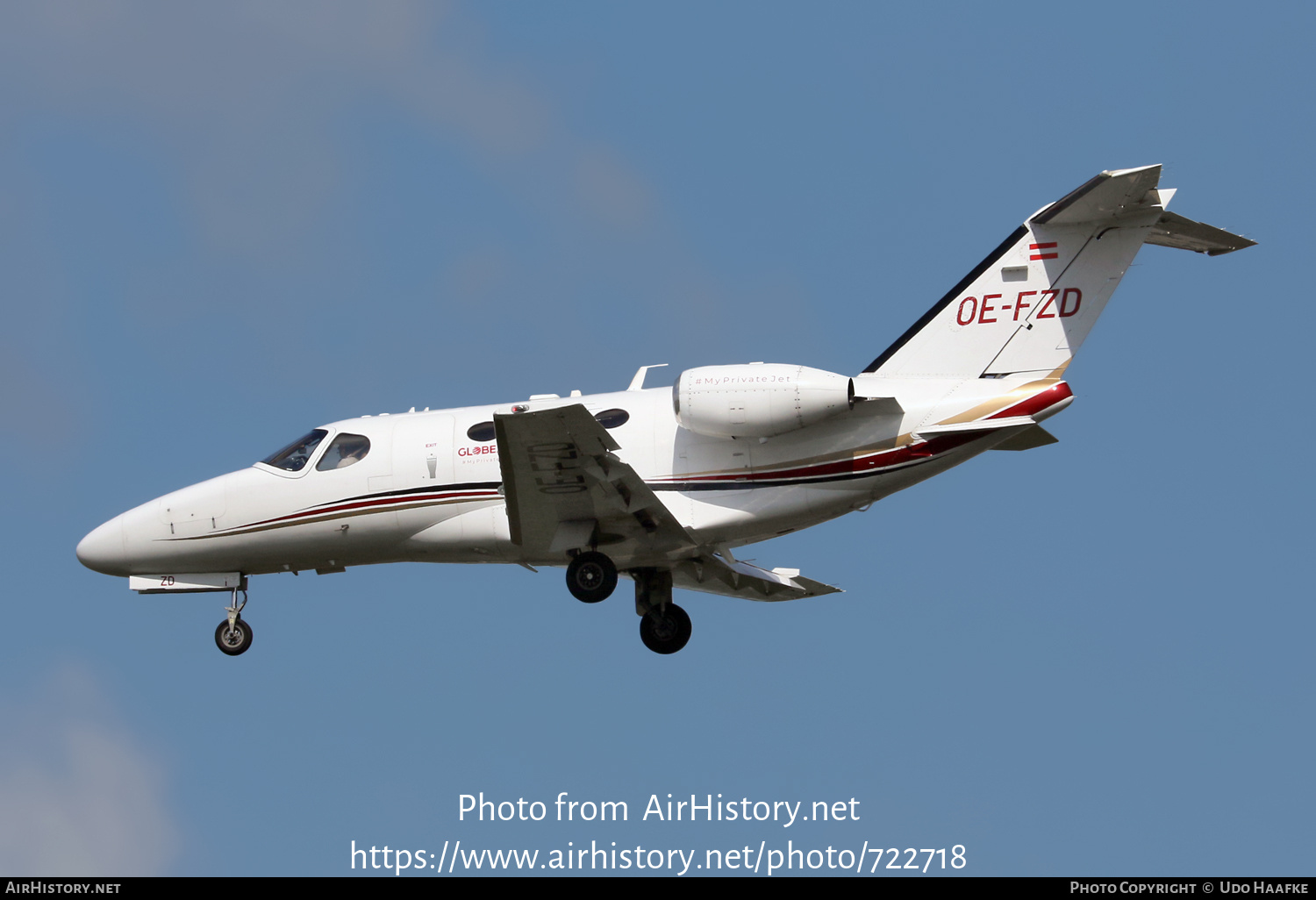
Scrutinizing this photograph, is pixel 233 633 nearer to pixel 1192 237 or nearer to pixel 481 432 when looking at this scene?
pixel 481 432

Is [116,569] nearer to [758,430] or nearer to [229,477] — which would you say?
[229,477]

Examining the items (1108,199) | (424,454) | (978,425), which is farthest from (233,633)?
(1108,199)

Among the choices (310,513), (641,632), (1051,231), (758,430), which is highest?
(1051,231)

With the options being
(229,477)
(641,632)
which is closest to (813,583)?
(641,632)

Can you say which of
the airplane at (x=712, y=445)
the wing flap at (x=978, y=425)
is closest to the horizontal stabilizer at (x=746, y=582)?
the airplane at (x=712, y=445)

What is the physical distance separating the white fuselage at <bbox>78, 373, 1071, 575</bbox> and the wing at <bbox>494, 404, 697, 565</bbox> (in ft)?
0.99

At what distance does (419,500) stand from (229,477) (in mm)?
3051

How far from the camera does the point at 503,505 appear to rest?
20125 millimetres

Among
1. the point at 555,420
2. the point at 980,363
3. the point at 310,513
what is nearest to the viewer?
the point at 555,420

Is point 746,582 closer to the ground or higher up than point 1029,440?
closer to the ground

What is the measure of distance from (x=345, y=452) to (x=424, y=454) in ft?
4.23

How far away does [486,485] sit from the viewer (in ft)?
66.2

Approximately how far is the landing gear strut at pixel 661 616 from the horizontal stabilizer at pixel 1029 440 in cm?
515

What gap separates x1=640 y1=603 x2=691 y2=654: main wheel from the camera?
71.8 ft
